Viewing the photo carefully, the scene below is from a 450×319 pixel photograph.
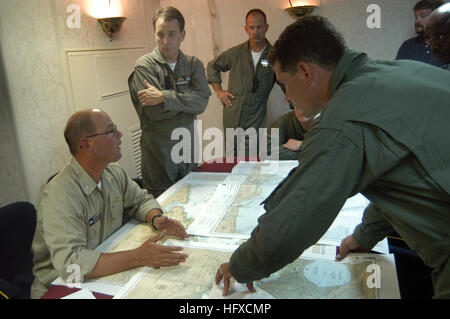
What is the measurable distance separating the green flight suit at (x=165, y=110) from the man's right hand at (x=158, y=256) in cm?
123

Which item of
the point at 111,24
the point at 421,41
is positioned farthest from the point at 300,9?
the point at 111,24

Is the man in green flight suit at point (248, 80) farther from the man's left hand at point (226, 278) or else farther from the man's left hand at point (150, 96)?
the man's left hand at point (226, 278)

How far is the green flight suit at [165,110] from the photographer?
2.29 meters

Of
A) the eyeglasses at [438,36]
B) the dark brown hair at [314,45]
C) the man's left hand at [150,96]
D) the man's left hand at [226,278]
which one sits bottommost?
the man's left hand at [226,278]

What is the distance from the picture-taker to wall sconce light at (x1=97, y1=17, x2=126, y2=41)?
9.92 feet

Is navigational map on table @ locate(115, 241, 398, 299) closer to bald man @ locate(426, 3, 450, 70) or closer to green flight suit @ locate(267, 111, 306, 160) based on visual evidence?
bald man @ locate(426, 3, 450, 70)

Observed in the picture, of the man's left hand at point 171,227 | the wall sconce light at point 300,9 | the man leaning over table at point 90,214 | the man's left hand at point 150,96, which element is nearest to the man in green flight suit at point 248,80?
the wall sconce light at point 300,9

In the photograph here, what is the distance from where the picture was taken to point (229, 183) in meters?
1.84

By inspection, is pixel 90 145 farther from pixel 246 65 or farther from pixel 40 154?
pixel 246 65

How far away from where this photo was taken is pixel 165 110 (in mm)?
2232

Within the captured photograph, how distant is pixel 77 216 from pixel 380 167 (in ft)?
3.45

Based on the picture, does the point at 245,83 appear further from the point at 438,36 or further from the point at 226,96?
the point at 438,36
